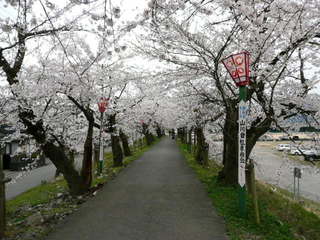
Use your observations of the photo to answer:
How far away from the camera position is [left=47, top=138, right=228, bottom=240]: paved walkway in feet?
17.0

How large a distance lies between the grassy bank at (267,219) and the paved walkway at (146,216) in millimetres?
264

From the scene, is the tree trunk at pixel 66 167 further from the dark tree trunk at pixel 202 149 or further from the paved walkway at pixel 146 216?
the dark tree trunk at pixel 202 149

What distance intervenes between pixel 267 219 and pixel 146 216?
8.83ft

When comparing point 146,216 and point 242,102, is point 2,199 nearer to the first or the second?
point 146,216

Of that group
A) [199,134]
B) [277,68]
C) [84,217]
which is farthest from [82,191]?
[199,134]

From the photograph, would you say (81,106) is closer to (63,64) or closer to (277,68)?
(63,64)

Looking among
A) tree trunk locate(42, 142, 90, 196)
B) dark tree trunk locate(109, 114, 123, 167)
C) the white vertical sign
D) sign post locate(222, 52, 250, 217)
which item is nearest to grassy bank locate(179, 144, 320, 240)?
sign post locate(222, 52, 250, 217)

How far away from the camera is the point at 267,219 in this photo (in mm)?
6047

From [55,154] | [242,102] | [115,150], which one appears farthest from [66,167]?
[115,150]

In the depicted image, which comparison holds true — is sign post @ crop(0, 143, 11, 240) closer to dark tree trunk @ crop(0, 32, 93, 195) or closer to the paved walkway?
the paved walkway

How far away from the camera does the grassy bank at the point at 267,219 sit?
5281 mm

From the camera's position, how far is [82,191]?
29.1 feet

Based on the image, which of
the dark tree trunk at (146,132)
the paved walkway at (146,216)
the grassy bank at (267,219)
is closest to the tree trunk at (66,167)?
the paved walkway at (146,216)

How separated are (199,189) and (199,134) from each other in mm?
7006
